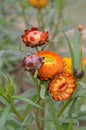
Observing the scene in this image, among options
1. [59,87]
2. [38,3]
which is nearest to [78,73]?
[59,87]

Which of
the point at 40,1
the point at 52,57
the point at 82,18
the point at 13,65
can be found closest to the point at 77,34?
the point at 52,57

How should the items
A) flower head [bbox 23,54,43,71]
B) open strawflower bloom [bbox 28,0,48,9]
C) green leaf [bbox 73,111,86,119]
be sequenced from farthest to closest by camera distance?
1. open strawflower bloom [bbox 28,0,48,9]
2. green leaf [bbox 73,111,86,119]
3. flower head [bbox 23,54,43,71]

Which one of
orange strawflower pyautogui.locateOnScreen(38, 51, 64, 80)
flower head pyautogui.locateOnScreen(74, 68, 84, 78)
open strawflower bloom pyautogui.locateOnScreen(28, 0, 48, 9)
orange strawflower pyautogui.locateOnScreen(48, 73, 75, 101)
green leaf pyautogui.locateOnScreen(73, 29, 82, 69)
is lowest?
orange strawflower pyautogui.locateOnScreen(48, 73, 75, 101)

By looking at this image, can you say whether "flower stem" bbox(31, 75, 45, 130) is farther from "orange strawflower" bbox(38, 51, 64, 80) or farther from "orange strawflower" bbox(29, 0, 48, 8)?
"orange strawflower" bbox(29, 0, 48, 8)

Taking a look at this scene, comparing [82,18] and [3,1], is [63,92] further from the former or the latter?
[82,18]

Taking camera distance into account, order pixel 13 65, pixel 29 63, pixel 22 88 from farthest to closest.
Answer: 1. pixel 13 65
2. pixel 22 88
3. pixel 29 63

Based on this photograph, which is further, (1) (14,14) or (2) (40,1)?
(1) (14,14)

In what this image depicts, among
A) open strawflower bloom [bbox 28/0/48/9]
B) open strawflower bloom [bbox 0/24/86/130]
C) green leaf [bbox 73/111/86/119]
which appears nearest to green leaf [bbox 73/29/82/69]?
open strawflower bloom [bbox 0/24/86/130]
